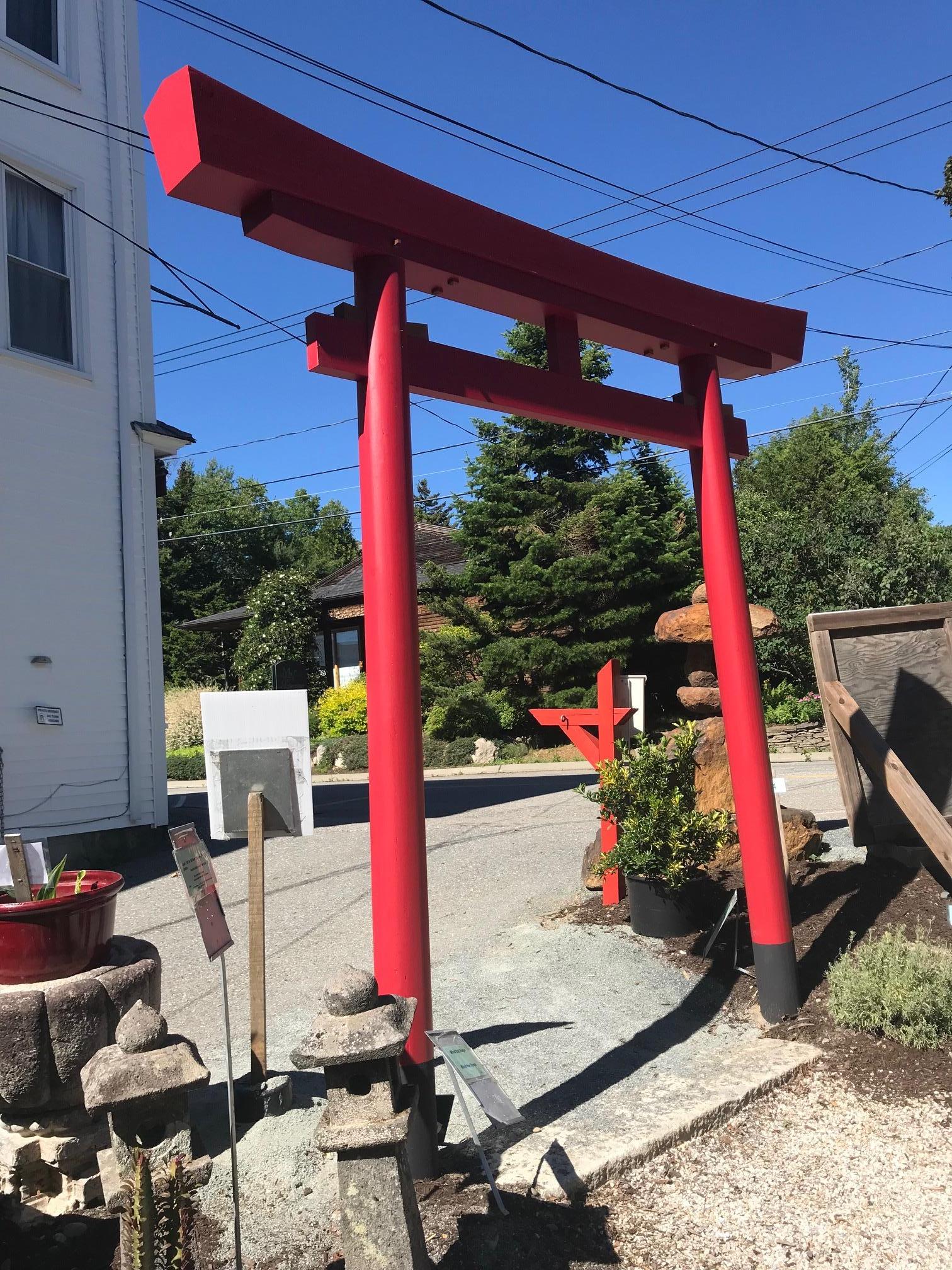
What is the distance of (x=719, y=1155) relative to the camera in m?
3.38

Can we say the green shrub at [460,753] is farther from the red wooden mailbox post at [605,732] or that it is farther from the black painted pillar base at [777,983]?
the black painted pillar base at [777,983]

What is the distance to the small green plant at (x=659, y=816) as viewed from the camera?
18.5ft

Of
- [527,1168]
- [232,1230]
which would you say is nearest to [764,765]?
[527,1168]

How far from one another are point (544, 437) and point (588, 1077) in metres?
18.2

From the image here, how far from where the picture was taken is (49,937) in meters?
3.42

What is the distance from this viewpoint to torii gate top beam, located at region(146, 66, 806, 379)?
127 inches

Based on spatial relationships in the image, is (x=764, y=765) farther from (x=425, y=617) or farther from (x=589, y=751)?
(x=425, y=617)

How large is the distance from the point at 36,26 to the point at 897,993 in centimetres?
1103

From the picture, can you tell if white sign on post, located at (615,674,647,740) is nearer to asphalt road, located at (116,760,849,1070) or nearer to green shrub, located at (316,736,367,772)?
asphalt road, located at (116,760,849,1070)

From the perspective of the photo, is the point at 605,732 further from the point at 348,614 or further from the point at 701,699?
the point at 348,614

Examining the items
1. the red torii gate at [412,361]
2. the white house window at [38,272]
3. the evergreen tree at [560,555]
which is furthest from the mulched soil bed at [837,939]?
the evergreen tree at [560,555]

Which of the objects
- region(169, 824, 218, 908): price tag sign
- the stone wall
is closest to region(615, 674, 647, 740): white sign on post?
region(169, 824, 218, 908): price tag sign

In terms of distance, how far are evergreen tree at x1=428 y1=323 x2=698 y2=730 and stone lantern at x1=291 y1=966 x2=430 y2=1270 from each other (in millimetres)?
16511

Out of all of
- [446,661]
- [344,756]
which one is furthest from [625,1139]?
[344,756]
